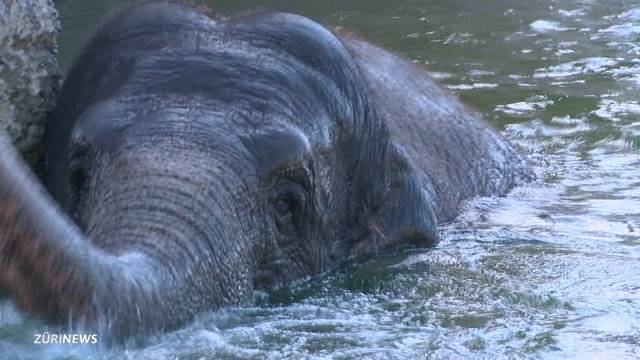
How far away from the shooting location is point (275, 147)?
6.05 metres

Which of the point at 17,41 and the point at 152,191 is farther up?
the point at 17,41

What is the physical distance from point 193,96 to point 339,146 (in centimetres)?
87

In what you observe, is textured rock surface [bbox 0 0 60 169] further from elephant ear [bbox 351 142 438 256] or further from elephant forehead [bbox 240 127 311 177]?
elephant ear [bbox 351 142 438 256]

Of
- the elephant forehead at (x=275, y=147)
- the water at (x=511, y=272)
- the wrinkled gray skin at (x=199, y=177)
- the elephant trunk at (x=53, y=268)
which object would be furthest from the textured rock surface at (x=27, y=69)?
the elephant trunk at (x=53, y=268)

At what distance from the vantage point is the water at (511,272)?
553 centimetres

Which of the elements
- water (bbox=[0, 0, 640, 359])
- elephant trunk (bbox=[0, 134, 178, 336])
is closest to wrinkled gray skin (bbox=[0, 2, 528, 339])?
elephant trunk (bbox=[0, 134, 178, 336])

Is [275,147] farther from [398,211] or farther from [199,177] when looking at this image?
[398,211]

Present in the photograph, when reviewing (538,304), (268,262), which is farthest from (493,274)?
(268,262)

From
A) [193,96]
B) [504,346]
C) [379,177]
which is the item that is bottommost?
[504,346]

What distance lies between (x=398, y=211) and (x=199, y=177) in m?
1.65

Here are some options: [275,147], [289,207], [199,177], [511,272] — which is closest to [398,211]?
[511,272]

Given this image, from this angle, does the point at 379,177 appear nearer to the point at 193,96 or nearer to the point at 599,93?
the point at 193,96

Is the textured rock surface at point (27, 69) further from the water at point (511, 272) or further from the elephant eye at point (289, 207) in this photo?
the water at point (511, 272)

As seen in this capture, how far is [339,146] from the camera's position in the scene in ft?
22.1
